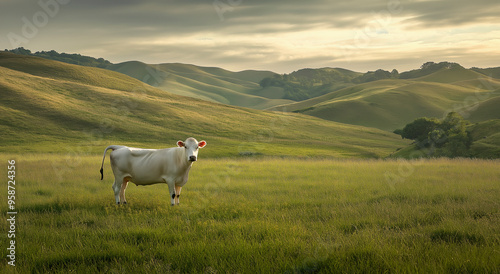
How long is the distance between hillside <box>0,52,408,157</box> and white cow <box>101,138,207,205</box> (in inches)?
1091

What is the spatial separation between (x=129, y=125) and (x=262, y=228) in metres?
53.1

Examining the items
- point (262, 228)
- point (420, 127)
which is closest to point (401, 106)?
point (420, 127)

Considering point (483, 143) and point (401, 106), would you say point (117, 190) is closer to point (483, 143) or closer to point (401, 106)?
point (483, 143)

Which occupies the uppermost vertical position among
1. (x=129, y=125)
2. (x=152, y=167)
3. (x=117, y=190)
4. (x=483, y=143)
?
(x=152, y=167)

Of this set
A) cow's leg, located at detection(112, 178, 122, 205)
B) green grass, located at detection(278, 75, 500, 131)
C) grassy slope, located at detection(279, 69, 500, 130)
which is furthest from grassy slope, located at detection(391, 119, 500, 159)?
grassy slope, located at detection(279, 69, 500, 130)

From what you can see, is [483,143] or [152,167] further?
[483,143]

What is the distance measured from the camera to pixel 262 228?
24.9 feet

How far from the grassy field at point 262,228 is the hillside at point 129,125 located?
1079 inches

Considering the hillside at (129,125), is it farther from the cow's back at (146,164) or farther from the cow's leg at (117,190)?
the cow's leg at (117,190)

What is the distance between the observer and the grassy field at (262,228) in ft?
Result: 18.6

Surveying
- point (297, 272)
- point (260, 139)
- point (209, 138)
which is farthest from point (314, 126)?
point (297, 272)

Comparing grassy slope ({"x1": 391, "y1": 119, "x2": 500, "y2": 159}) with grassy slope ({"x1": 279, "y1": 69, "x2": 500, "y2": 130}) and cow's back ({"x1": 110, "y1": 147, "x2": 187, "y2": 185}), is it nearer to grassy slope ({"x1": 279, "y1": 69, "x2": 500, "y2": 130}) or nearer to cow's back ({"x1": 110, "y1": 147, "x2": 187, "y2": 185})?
cow's back ({"x1": 110, "y1": 147, "x2": 187, "y2": 185})

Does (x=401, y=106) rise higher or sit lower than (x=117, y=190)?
higher

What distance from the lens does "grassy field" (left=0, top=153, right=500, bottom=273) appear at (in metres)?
5.68
